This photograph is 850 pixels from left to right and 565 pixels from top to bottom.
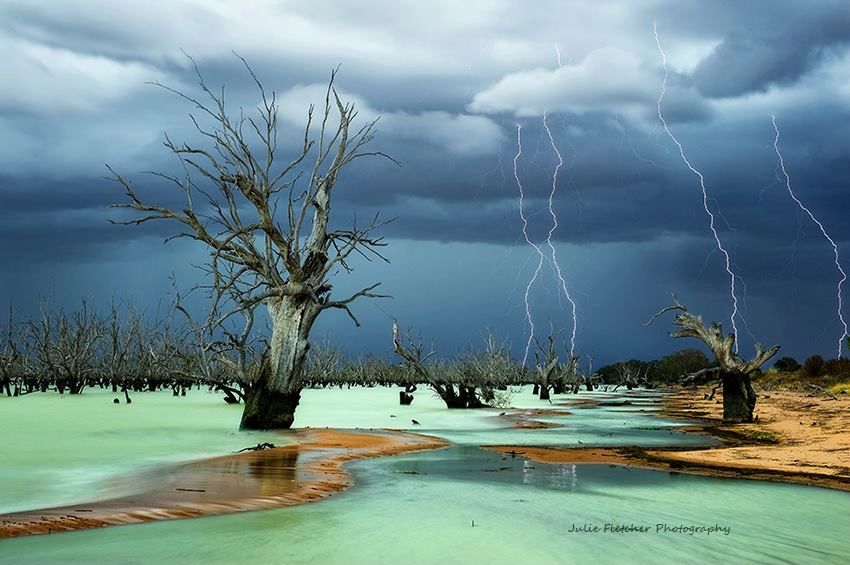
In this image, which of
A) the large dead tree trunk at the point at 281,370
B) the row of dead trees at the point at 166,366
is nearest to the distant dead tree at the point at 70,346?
the row of dead trees at the point at 166,366

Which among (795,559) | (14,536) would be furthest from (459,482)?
(14,536)

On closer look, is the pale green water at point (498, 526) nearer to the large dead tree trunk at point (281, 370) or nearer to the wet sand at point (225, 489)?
the wet sand at point (225, 489)

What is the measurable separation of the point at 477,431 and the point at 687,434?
5.81 metres

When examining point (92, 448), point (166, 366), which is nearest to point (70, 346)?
point (166, 366)

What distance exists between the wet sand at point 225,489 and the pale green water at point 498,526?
30 cm

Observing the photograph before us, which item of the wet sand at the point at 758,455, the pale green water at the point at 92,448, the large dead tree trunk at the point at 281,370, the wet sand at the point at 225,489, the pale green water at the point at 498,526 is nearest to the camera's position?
the pale green water at the point at 498,526

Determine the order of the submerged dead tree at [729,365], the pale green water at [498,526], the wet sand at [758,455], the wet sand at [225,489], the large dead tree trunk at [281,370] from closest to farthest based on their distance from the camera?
the pale green water at [498,526]
the wet sand at [225,489]
the wet sand at [758,455]
the large dead tree trunk at [281,370]
the submerged dead tree at [729,365]

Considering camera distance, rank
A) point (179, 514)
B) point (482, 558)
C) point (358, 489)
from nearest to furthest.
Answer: point (482, 558), point (179, 514), point (358, 489)

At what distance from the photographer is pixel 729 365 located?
22.6 meters

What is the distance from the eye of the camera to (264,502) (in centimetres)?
816

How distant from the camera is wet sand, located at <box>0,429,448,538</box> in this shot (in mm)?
6957

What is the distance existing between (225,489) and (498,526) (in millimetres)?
3529

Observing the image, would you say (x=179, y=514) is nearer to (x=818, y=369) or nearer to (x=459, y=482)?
(x=459, y=482)

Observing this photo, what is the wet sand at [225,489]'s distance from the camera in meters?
6.96
